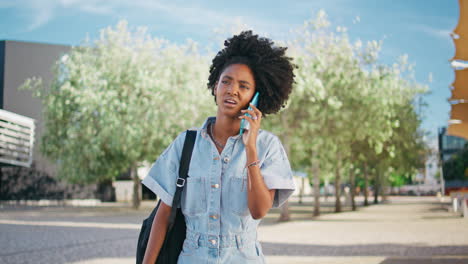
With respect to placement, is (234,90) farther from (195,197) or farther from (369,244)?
(369,244)

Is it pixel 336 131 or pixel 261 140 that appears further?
pixel 336 131

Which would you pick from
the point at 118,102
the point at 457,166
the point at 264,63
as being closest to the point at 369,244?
the point at 264,63

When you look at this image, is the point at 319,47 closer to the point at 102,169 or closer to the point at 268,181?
the point at 102,169

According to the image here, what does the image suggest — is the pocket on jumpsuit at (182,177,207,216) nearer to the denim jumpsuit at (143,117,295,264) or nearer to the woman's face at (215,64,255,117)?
the denim jumpsuit at (143,117,295,264)

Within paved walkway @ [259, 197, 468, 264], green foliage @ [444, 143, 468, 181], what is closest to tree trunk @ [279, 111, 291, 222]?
paved walkway @ [259, 197, 468, 264]

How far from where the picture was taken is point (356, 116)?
2183 centimetres

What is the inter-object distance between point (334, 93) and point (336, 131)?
1.53 metres

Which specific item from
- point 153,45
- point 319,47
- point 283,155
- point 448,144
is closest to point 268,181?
point 283,155

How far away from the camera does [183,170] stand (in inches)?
101

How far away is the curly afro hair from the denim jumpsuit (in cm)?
27

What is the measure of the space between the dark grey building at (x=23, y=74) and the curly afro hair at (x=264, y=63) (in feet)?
128

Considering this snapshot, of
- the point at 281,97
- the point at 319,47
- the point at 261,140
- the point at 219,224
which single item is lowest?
the point at 219,224

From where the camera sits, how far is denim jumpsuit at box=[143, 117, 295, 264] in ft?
8.01

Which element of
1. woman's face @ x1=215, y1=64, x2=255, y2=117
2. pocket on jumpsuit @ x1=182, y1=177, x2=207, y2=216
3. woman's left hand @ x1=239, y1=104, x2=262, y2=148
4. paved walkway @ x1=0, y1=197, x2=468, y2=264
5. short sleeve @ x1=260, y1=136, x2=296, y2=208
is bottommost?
paved walkway @ x1=0, y1=197, x2=468, y2=264
